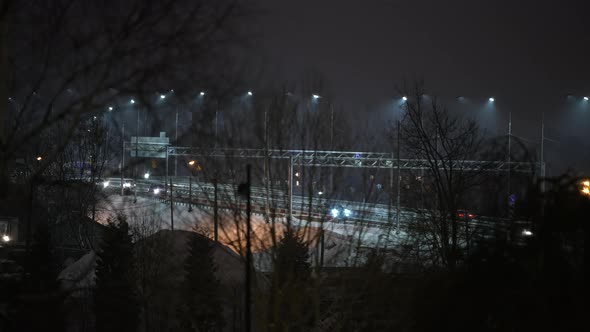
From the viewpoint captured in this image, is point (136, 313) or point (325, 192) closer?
point (325, 192)

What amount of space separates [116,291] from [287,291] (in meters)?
6.12

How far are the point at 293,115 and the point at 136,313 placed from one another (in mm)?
7830

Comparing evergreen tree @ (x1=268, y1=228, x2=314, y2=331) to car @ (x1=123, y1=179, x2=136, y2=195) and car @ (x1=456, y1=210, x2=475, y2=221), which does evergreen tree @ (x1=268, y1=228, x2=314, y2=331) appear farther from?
car @ (x1=456, y1=210, x2=475, y2=221)

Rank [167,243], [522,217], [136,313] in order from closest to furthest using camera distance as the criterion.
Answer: [522,217] < [136,313] < [167,243]

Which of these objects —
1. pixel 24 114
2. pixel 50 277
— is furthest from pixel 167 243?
pixel 24 114

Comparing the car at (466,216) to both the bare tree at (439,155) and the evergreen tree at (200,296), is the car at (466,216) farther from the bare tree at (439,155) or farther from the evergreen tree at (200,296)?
the evergreen tree at (200,296)

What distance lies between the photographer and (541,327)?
337 cm

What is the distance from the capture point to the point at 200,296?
11094mm

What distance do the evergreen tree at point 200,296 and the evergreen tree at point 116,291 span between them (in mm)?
1190

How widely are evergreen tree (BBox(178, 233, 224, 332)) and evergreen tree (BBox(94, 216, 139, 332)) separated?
1.19 m

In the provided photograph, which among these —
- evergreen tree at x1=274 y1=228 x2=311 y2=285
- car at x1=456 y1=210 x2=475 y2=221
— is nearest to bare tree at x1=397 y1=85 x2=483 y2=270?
car at x1=456 y1=210 x2=475 y2=221

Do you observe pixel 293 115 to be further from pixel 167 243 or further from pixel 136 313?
pixel 167 243

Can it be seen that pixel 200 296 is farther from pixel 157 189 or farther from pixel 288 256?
pixel 157 189

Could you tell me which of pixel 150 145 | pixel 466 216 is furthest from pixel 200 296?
pixel 150 145
